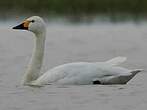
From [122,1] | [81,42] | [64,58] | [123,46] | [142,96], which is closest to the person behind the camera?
[142,96]

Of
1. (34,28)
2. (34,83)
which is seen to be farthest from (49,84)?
(34,28)

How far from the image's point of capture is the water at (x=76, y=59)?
388 inches

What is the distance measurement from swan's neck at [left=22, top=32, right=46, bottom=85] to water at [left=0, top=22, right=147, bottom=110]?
0.21 metres

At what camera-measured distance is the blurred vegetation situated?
27406 mm

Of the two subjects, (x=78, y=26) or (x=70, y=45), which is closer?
(x=70, y=45)

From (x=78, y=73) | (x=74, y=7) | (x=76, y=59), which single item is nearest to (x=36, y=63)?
(x=78, y=73)

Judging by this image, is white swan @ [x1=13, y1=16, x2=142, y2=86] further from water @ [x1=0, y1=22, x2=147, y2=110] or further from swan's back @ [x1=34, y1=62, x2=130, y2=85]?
water @ [x1=0, y1=22, x2=147, y2=110]

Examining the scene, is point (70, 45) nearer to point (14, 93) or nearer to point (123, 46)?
point (123, 46)

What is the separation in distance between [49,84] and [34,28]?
113cm

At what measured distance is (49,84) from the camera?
11211 millimetres

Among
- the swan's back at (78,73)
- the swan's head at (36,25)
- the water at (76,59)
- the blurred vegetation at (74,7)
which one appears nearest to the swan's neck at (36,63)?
the swan's head at (36,25)

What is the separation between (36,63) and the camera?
11844 mm

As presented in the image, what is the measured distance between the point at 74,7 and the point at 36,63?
1610 cm

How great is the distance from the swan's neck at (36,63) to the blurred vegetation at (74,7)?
1512 cm
